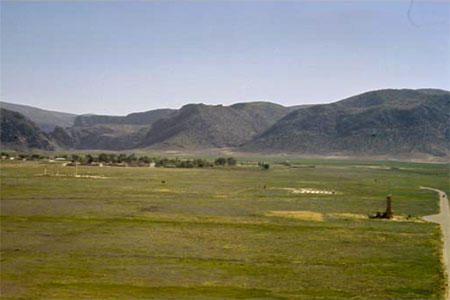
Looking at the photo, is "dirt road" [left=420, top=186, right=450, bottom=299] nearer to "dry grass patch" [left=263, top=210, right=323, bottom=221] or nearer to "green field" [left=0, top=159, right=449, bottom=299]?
"green field" [left=0, top=159, right=449, bottom=299]

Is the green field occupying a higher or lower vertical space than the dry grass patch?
lower

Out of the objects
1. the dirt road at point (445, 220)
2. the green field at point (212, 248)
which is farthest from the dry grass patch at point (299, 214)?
the dirt road at point (445, 220)

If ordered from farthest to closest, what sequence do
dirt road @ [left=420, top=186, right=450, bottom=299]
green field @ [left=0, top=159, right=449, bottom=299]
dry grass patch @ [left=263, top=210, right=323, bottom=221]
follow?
dry grass patch @ [left=263, top=210, right=323, bottom=221], dirt road @ [left=420, top=186, right=450, bottom=299], green field @ [left=0, top=159, right=449, bottom=299]

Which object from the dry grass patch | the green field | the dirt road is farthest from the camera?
the dry grass patch

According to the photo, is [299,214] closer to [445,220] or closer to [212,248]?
[445,220]

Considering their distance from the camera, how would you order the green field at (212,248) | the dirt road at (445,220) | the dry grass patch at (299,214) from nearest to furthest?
1. the green field at (212,248)
2. the dirt road at (445,220)
3. the dry grass patch at (299,214)

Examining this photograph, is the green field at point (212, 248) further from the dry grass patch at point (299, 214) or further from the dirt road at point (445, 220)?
the dirt road at point (445, 220)

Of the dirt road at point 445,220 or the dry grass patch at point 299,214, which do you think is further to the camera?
the dry grass patch at point 299,214

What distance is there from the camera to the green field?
106 feet

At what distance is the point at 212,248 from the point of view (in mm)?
43562

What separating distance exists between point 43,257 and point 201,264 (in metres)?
10.4

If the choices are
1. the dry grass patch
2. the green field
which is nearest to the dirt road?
the green field

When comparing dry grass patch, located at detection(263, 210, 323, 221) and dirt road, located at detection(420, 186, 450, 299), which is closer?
dirt road, located at detection(420, 186, 450, 299)

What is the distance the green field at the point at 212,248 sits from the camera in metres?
32.4
